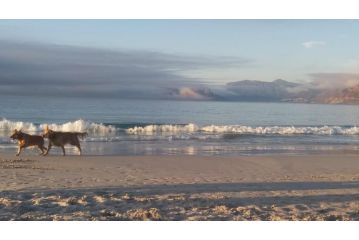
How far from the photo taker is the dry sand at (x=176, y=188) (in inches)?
261

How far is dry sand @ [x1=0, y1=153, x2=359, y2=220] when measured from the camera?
6.63 meters

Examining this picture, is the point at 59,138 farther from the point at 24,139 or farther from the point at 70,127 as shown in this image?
the point at 70,127

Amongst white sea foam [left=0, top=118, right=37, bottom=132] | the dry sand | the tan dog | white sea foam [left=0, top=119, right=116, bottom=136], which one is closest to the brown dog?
the tan dog

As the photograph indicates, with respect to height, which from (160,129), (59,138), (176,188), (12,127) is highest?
(12,127)

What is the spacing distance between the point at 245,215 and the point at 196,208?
2.71 ft

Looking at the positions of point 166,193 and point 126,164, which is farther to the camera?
point 126,164

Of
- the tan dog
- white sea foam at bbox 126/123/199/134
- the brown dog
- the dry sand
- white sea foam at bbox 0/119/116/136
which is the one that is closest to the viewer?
the dry sand

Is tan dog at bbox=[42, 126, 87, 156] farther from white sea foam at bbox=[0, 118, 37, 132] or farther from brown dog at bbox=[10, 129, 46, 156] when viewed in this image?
white sea foam at bbox=[0, 118, 37, 132]

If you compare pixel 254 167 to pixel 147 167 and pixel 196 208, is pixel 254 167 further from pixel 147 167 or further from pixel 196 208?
pixel 196 208

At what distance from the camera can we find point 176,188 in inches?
356

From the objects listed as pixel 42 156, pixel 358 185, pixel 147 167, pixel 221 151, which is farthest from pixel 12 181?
pixel 221 151

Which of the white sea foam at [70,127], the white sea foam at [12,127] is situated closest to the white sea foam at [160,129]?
the white sea foam at [70,127]

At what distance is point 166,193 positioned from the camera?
8.45 meters

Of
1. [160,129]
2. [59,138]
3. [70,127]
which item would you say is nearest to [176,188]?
[59,138]
